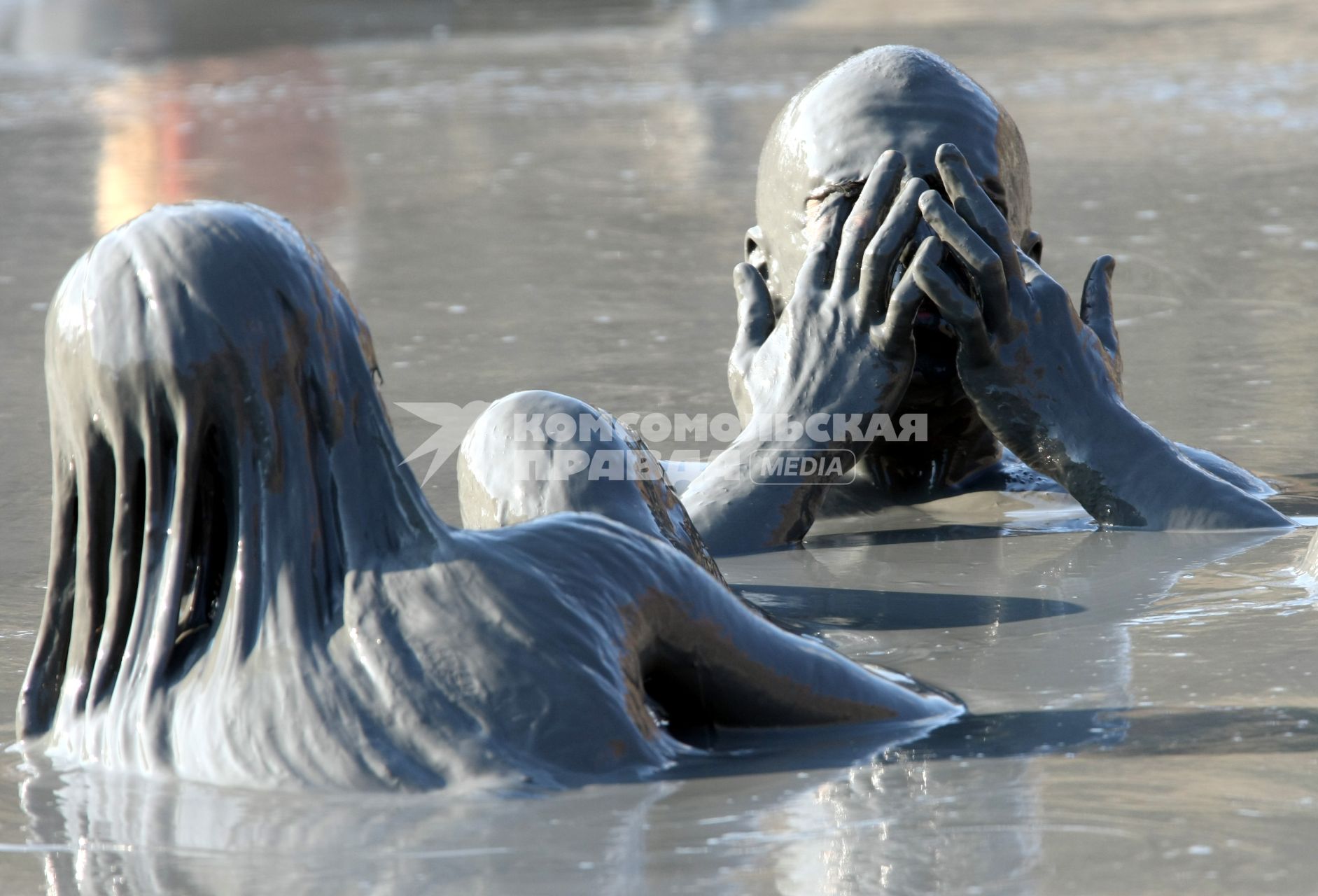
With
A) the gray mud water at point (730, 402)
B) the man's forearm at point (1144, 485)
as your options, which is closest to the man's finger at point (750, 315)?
the gray mud water at point (730, 402)

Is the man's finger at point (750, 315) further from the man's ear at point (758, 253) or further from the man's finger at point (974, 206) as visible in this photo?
the man's finger at point (974, 206)

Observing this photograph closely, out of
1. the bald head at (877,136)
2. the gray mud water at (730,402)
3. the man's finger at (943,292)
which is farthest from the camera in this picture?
the bald head at (877,136)

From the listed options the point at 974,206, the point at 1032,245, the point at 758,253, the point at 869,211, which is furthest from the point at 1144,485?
the point at 758,253

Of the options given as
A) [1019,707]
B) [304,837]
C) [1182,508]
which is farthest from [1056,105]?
[304,837]

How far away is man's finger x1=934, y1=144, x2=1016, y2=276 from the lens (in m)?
4.34

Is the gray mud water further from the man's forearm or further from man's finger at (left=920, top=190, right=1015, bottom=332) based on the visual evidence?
man's finger at (left=920, top=190, right=1015, bottom=332)

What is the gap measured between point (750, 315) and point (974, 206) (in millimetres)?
645

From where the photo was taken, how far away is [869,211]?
4418 mm

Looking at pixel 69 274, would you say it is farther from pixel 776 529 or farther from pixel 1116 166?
pixel 1116 166

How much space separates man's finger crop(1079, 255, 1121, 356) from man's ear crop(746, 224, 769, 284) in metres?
0.79

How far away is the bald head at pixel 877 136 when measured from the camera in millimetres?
4523

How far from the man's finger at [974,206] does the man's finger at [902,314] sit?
0.18 metres

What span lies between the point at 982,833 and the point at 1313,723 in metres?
0.73

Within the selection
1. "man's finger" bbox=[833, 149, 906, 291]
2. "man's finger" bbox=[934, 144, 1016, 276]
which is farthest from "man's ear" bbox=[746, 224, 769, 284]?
"man's finger" bbox=[934, 144, 1016, 276]
